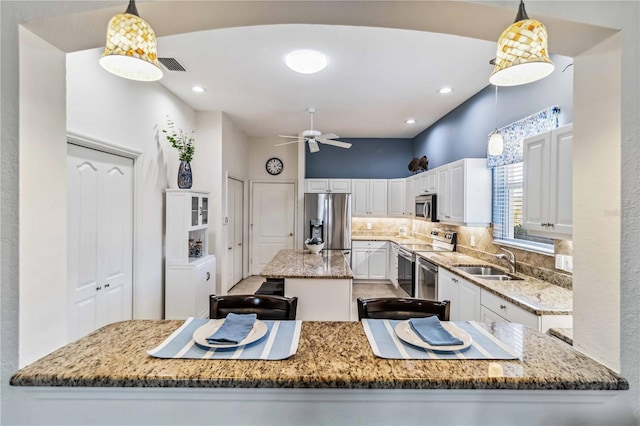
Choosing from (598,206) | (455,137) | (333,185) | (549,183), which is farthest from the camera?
(333,185)

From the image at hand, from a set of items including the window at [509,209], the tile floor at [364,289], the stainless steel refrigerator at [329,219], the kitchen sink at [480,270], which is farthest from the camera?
the stainless steel refrigerator at [329,219]

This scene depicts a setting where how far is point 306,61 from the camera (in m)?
2.89

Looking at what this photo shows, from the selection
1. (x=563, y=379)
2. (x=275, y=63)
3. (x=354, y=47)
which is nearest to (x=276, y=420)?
(x=563, y=379)

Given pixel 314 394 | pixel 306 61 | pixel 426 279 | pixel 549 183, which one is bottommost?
pixel 426 279

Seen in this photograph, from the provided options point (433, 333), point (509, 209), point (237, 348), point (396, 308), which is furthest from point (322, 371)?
point (509, 209)

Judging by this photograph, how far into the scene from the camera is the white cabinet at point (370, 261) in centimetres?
584

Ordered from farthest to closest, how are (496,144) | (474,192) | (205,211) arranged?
(205,211) → (474,192) → (496,144)

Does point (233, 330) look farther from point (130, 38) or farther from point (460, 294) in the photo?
point (460, 294)

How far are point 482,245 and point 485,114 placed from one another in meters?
1.54

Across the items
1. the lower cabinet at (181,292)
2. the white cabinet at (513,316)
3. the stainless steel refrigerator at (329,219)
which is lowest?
the lower cabinet at (181,292)

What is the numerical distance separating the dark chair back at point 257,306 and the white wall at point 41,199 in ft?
2.12

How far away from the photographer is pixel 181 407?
1016 mm

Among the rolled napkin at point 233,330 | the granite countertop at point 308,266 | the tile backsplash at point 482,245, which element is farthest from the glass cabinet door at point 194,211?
the tile backsplash at point 482,245

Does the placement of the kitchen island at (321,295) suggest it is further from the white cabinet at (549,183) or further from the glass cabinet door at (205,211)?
the glass cabinet door at (205,211)
